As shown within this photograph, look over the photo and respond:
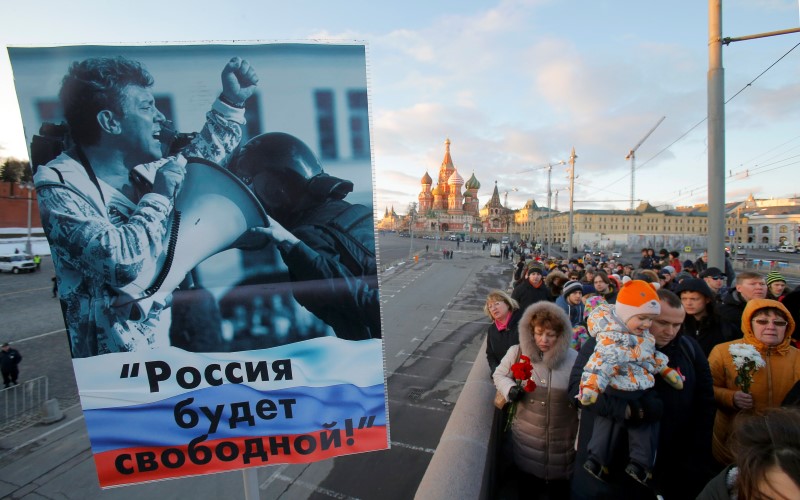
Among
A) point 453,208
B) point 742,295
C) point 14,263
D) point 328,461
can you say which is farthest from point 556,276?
point 453,208

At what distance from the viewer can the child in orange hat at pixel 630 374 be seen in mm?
2195

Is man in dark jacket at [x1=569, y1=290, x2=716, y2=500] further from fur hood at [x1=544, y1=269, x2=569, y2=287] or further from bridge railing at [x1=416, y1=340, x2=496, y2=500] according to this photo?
fur hood at [x1=544, y1=269, x2=569, y2=287]

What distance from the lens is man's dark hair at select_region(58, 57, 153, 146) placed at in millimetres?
1622

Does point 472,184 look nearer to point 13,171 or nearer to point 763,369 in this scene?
point 13,171

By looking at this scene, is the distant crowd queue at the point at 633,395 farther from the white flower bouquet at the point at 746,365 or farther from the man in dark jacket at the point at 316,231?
the man in dark jacket at the point at 316,231

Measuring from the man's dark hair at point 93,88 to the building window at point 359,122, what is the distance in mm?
861

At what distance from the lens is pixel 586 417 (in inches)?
96.3

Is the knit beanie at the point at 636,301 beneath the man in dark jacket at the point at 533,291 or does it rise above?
above

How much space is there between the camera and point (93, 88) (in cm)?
163

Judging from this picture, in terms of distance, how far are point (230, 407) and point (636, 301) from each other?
90.8 inches

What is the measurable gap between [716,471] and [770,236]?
125315mm

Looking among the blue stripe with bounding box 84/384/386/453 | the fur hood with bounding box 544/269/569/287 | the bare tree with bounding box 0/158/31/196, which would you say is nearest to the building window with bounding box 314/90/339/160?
the blue stripe with bounding box 84/384/386/453

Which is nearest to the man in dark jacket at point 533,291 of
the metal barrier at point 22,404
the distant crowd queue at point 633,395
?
the distant crowd queue at point 633,395

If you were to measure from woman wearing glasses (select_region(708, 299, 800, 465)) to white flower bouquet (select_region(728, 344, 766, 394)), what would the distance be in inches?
0.6
